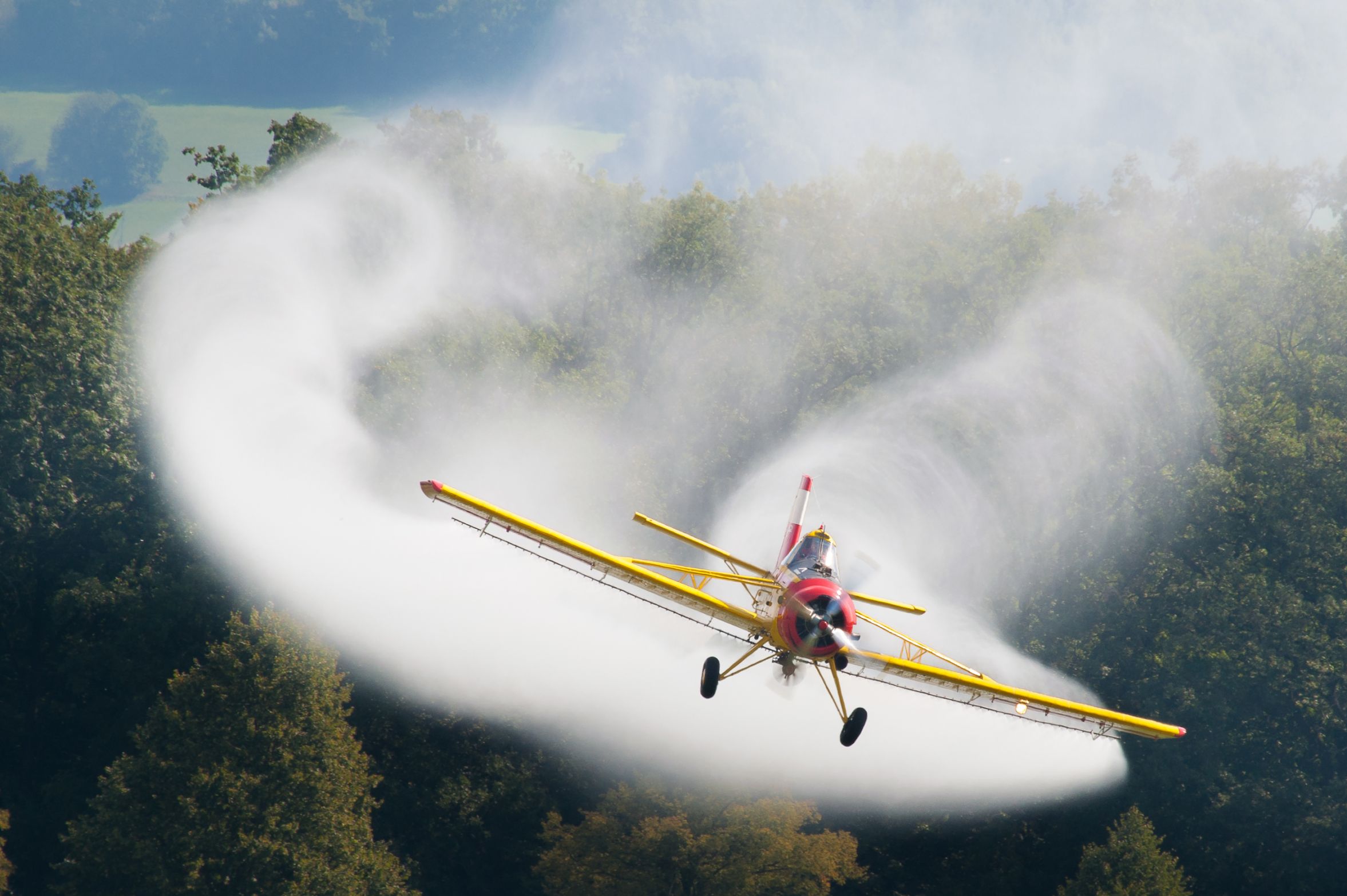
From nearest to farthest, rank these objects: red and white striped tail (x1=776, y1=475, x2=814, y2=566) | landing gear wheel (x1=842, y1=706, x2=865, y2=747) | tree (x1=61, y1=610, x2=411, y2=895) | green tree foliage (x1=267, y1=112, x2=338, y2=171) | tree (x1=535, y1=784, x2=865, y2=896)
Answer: landing gear wheel (x1=842, y1=706, x2=865, y2=747)
red and white striped tail (x1=776, y1=475, x2=814, y2=566)
tree (x1=61, y1=610, x2=411, y2=895)
tree (x1=535, y1=784, x2=865, y2=896)
green tree foliage (x1=267, y1=112, x2=338, y2=171)

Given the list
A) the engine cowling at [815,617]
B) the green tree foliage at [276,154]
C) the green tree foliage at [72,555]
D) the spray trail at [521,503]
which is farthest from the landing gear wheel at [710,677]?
the green tree foliage at [276,154]

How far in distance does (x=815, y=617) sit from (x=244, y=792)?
29.9 meters

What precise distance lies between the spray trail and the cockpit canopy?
70.0ft

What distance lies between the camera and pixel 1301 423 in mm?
60469

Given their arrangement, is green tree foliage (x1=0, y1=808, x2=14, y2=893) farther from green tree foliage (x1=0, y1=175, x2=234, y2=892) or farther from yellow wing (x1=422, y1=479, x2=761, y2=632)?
Result: yellow wing (x1=422, y1=479, x2=761, y2=632)

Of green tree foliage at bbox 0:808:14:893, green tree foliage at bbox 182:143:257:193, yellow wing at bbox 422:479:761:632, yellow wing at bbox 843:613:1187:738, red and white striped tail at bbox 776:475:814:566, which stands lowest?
green tree foliage at bbox 0:808:14:893

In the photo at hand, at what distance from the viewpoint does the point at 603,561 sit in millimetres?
28109

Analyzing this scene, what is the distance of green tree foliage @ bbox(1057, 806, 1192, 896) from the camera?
151 feet

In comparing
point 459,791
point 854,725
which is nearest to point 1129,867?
point 854,725

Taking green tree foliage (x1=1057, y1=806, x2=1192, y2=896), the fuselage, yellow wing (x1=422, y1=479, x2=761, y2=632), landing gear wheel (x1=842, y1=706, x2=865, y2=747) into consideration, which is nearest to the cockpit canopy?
the fuselage

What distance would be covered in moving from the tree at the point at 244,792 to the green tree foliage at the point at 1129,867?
29.3 meters

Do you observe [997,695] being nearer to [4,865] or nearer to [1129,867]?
[1129,867]

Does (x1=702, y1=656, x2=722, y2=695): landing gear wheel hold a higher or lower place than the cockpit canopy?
lower

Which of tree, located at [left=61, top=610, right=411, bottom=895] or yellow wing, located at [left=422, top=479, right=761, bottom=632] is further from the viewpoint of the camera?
tree, located at [left=61, top=610, right=411, bottom=895]
